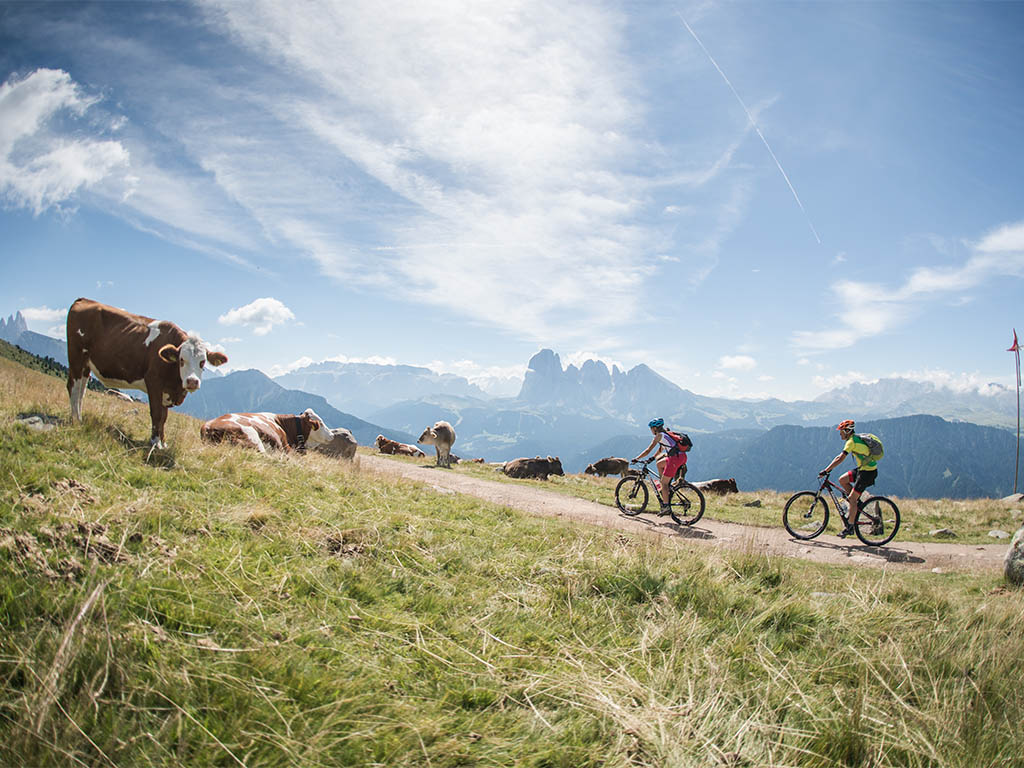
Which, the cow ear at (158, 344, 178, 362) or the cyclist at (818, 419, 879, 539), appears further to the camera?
the cyclist at (818, 419, 879, 539)

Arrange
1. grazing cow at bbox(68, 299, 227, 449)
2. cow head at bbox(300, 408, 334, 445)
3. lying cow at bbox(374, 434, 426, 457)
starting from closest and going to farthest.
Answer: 1. grazing cow at bbox(68, 299, 227, 449)
2. cow head at bbox(300, 408, 334, 445)
3. lying cow at bbox(374, 434, 426, 457)

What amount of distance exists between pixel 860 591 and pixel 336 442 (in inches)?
632

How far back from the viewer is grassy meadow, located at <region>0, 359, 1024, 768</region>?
251 centimetres

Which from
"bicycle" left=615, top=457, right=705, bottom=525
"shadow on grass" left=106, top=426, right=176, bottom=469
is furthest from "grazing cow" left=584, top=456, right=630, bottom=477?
"shadow on grass" left=106, top=426, right=176, bottom=469

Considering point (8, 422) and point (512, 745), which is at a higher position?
point (8, 422)

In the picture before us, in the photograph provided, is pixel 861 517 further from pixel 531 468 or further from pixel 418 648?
pixel 531 468

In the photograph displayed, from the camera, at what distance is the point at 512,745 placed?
8.87 feet

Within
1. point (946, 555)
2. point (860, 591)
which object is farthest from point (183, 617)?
point (946, 555)

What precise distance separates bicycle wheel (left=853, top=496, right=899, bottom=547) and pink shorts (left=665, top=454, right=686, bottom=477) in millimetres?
4323

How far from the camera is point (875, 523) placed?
11.9 m

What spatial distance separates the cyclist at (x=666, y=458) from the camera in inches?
503

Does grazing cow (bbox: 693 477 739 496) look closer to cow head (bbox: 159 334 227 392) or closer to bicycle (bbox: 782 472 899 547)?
bicycle (bbox: 782 472 899 547)

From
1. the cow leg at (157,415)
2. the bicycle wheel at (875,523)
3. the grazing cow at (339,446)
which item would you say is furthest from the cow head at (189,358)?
the bicycle wheel at (875,523)

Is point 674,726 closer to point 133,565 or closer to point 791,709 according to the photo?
point 791,709
